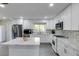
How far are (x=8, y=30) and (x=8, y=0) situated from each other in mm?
4909

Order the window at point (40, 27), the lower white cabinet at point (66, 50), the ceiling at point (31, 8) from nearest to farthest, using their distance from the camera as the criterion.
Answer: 1. the lower white cabinet at point (66, 50)
2. the ceiling at point (31, 8)
3. the window at point (40, 27)

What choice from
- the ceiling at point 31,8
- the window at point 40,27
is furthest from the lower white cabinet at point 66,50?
the window at point 40,27

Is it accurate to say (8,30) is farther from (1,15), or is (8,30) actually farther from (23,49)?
(23,49)

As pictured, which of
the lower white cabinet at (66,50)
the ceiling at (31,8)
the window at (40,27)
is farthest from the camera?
the window at (40,27)

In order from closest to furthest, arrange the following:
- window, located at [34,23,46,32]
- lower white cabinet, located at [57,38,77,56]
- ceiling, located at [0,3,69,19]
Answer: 1. lower white cabinet, located at [57,38,77,56]
2. ceiling, located at [0,3,69,19]
3. window, located at [34,23,46,32]

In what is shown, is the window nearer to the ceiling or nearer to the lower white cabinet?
the ceiling

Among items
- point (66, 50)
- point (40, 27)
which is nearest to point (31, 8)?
point (66, 50)

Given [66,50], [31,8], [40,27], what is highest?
[31,8]

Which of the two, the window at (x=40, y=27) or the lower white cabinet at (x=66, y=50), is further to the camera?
the window at (x=40, y=27)

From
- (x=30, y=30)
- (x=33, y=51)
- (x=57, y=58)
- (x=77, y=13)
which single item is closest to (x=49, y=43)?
(x=30, y=30)

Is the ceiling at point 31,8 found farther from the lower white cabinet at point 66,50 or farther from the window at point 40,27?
the window at point 40,27

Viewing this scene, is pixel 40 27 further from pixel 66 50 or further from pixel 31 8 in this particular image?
pixel 66 50

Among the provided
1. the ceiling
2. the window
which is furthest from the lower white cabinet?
the window

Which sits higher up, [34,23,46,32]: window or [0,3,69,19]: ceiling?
[0,3,69,19]: ceiling
